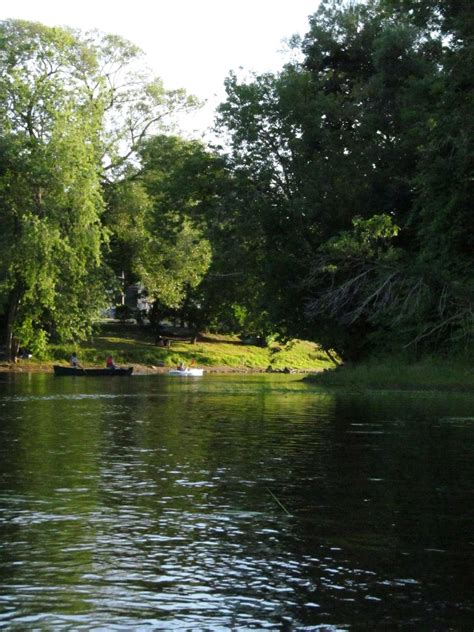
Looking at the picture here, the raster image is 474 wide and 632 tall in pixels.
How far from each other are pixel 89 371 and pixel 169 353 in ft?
63.0

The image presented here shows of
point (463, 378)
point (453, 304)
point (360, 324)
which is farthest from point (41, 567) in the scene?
point (360, 324)

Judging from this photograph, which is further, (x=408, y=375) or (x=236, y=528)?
(x=408, y=375)

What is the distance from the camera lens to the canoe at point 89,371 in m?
68.9

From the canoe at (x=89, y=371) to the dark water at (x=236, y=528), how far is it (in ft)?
143

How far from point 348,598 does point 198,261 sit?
78.9 m

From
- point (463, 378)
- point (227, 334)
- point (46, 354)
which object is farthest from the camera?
point (227, 334)

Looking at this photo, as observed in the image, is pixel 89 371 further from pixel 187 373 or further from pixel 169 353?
pixel 169 353

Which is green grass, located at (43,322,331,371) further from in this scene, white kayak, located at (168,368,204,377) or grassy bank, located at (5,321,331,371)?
white kayak, located at (168,368,204,377)

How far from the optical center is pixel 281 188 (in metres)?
56.3

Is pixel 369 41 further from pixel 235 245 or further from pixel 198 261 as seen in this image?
pixel 198 261

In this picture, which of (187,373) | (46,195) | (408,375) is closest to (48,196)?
(46,195)

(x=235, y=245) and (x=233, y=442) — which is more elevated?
(x=235, y=245)

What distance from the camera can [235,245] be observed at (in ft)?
189

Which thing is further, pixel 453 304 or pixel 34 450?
pixel 453 304
